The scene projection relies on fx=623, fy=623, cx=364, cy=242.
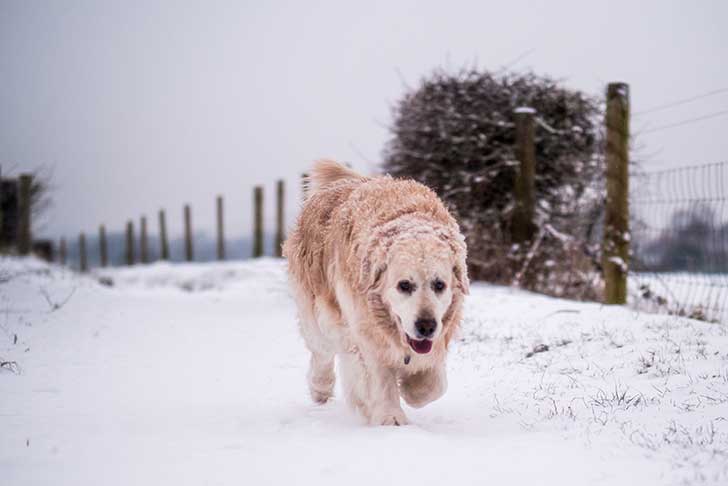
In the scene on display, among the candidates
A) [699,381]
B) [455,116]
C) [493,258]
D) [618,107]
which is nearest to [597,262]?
[493,258]

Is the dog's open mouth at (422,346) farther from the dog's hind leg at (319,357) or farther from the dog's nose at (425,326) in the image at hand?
the dog's hind leg at (319,357)

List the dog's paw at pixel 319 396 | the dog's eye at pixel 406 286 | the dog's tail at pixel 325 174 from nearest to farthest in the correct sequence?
the dog's eye at pixel 406 286, the dog's paw at pixel 319 396, the dog's tail at pixel 325 174

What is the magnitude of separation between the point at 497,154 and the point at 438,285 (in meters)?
6.03

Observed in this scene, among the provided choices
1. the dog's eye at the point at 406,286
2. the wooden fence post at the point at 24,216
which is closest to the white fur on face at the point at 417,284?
the dog's eye at the point at 406,286

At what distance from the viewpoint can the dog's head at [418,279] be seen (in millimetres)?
3449

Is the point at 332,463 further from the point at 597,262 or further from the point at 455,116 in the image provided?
the point at 455,116

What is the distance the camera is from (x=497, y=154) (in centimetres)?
920

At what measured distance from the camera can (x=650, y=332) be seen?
15.9 ft

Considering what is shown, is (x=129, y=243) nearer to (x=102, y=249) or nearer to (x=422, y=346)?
(x=102, y=249)

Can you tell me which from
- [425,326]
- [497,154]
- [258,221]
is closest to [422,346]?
[425,326]

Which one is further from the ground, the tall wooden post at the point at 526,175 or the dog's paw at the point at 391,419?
the tall wooden post at the point at 526,175

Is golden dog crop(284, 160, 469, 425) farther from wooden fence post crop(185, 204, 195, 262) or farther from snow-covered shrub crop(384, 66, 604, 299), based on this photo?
wooden fence post crop(185, 204, 195, 262)

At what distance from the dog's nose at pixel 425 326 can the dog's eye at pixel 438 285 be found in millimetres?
238

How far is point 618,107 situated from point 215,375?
16.7ft
